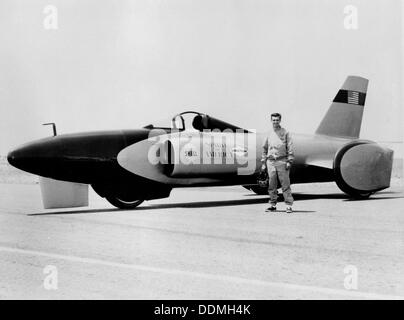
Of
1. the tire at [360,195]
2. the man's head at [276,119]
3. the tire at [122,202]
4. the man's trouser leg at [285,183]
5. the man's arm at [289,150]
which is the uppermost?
the man's head at [276,119]

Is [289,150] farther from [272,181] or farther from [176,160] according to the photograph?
[176,160]

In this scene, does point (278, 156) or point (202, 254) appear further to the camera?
point (278, 156)

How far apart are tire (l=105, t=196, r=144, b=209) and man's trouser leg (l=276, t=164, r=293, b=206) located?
279 cm

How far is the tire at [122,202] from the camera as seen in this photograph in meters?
11.6

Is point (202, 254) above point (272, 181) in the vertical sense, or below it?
above

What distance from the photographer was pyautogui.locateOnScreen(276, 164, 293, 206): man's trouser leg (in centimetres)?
1072

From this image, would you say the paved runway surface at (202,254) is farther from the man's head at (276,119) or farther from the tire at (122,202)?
the man's head at (276,119)

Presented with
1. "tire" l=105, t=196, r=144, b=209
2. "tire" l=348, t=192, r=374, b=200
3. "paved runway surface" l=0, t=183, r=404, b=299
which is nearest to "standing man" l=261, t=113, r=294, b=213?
"paved runway surface" l=0, t=183, r=404, b=299

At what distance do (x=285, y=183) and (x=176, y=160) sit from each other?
2108 mm

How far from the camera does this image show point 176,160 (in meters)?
11.5

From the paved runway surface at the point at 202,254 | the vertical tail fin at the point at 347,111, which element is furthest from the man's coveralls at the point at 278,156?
the vertical tail fin at the point at 347,111

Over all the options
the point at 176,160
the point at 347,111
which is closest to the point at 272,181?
the point at 176,160

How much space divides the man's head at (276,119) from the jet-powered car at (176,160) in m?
1.62
